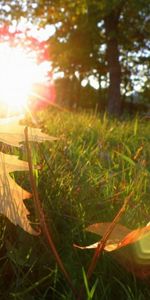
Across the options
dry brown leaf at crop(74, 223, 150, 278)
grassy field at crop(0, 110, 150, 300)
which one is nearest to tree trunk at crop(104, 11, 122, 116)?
grassy field at crop(0, 110, 150, 300)

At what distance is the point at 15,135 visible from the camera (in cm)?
99

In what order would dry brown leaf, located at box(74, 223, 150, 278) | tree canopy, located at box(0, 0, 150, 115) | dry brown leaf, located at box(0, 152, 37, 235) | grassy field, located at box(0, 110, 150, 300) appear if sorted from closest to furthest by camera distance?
1. dry brown leaf, located at box(0, 152, 37, 235)
2. dry brown leaf, located at box(74, 223, 150, 278)
3. grassy field, located at box(0, 110, 150, 300)
4. tree canopy, located at box(0, 0, 150, 115)

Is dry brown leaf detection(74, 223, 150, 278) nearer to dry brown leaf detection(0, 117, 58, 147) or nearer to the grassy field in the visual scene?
the grassy field

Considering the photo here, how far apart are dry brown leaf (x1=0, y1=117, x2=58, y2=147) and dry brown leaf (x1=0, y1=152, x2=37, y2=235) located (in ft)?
0.22

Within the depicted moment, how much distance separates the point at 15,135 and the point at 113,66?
2207 centimetres

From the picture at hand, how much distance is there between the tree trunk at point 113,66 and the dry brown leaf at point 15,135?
816 inches

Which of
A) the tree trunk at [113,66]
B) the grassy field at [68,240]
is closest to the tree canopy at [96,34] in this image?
the tree trunk at [113,66]

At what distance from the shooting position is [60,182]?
2092mm

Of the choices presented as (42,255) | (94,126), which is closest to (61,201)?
(42,255)

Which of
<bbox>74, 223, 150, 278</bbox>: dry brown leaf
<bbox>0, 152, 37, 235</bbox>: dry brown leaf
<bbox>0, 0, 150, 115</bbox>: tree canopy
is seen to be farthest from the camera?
<bbox>0, 0, 150, 115</bbox>: tree canopy

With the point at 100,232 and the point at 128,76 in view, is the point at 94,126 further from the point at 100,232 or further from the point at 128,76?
the point at 128,76

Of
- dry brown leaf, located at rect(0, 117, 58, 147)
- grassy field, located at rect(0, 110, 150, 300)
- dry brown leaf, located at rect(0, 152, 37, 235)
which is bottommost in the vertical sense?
grassy field, located at rect(0, 110, 150, 300)

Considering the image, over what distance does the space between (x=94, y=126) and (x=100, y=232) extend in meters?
4.30

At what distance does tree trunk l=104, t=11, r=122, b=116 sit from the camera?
73.3ft
